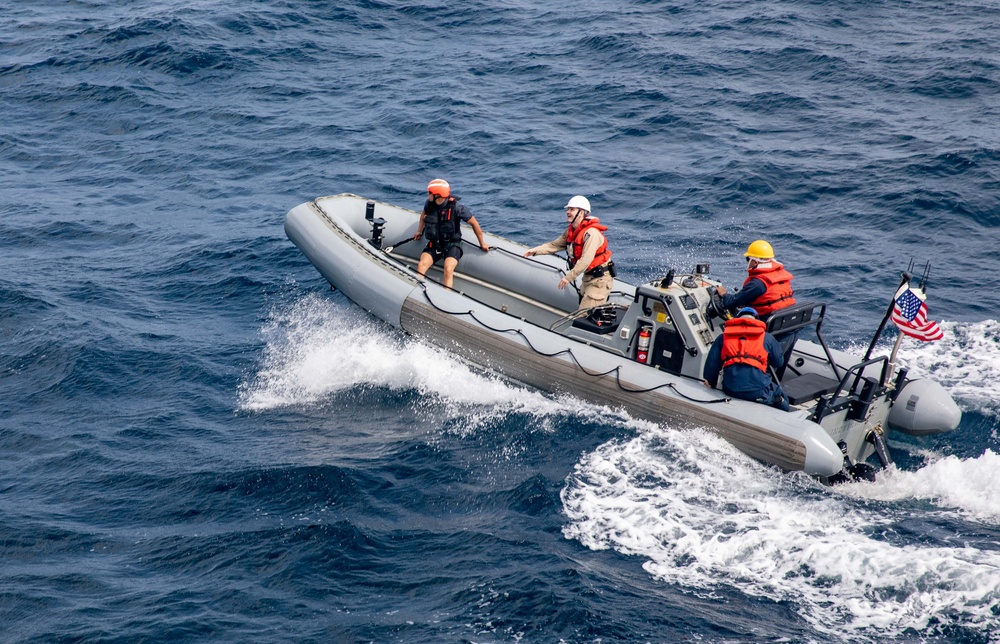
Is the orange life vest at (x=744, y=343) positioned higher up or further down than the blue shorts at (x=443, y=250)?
higher up

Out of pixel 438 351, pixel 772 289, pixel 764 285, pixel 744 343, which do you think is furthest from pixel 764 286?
pixel 438 351

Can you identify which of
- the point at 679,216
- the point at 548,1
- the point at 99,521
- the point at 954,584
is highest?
the point at 548,1

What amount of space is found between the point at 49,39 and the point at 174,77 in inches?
139

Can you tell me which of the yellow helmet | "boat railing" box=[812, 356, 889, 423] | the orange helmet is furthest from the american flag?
the orange helmet

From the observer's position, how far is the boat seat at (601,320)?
1084 cm

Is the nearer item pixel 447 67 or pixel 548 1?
pixel 447 67

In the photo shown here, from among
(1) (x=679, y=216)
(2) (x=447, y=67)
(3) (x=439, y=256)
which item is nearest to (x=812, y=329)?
(1) (x=679, y=216)

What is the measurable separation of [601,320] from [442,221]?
2418 millimetres

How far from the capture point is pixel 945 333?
1187cm

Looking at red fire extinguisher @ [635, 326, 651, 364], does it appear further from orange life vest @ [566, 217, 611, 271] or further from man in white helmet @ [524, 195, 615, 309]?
orange life vest @ [566, 217, 611, 271]

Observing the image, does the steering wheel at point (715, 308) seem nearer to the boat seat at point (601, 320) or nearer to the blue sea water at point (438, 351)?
the boat seat at point (601, 320)

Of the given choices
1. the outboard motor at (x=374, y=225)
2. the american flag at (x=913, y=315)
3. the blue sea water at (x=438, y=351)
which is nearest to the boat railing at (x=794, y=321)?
the american flag at (x=913, y=315)

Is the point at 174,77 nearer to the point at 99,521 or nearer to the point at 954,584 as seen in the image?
the point at 99,521

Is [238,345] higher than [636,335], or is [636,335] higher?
[636,335]
